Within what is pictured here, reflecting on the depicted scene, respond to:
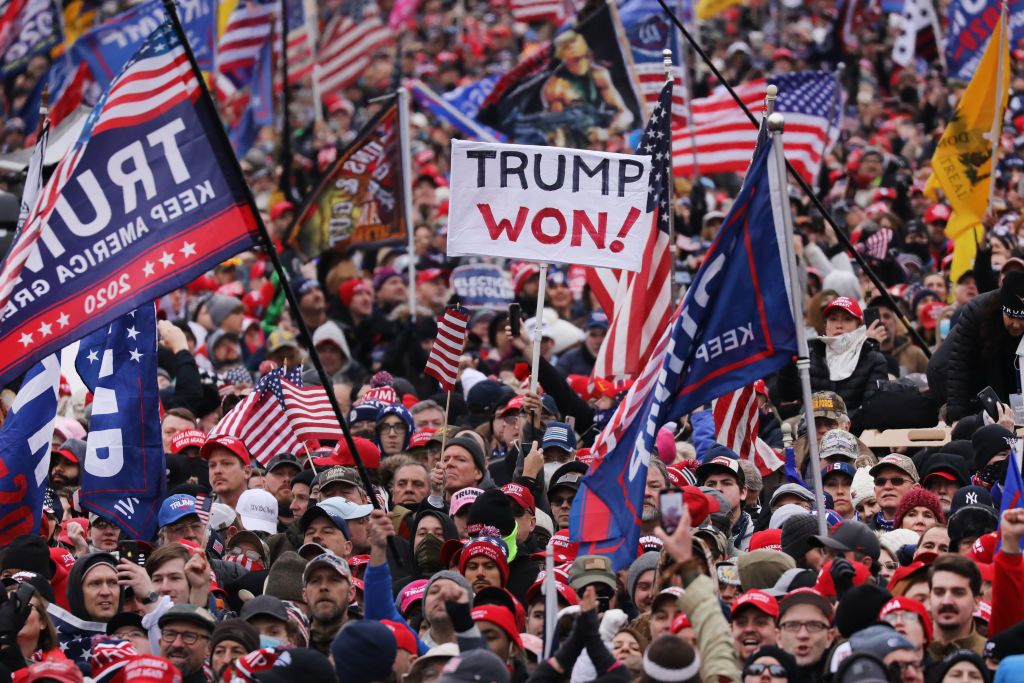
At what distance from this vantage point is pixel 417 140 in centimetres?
3195

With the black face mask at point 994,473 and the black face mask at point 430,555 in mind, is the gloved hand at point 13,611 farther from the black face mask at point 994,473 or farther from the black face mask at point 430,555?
the black face mask at point 994,473

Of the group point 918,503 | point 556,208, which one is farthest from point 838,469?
point 556,208

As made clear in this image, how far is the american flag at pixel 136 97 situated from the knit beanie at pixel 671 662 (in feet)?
12.8

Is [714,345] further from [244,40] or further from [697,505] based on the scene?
[244,40]

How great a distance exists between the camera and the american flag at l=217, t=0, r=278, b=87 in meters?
27.6

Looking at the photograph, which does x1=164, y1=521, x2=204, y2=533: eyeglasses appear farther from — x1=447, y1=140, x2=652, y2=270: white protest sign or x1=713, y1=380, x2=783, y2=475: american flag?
x1=713, y1=380, x2=783, y2=475: american flag

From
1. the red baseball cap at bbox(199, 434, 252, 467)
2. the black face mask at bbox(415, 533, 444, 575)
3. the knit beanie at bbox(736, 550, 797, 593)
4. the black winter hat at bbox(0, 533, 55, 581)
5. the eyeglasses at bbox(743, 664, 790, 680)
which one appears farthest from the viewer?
the red baseball cap at bbox(199, 434, 252, 467)

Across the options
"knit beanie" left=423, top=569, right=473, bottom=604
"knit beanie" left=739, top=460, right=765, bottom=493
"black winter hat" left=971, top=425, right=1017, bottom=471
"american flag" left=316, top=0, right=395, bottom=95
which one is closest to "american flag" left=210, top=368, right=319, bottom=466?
"knit beanie" left=739, top=460, right=765, bottom=493

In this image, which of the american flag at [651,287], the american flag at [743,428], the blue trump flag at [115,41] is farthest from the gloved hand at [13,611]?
the blue trump flag at [115,41]

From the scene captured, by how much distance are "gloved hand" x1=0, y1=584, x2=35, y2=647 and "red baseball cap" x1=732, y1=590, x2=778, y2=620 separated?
340 cm

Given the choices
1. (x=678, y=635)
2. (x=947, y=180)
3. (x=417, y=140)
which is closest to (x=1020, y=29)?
(x=947, y=180)

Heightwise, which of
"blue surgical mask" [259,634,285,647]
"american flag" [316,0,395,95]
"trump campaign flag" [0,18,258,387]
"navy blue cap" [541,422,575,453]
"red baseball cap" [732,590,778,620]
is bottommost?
"american flag" [316,0,395,95]

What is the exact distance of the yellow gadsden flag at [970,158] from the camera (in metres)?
17.8

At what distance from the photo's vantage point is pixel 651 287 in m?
15.2
